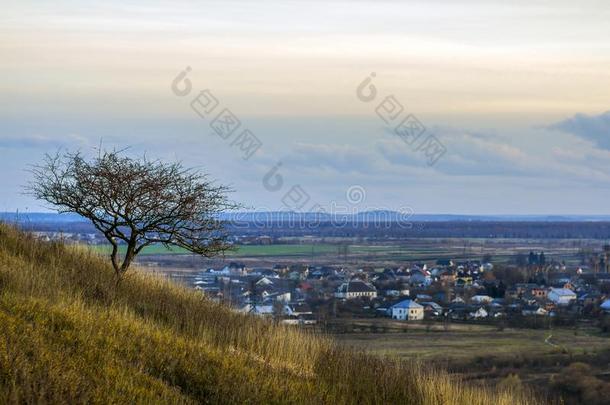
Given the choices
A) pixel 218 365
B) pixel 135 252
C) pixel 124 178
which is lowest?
pixel 218 365

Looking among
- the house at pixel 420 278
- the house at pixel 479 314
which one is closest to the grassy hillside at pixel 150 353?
the house at pixel 479 314

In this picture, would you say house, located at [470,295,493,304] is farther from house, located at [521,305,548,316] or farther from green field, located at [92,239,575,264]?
green field, located at [92,239,575,264]

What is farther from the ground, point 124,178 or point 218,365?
point 124,178

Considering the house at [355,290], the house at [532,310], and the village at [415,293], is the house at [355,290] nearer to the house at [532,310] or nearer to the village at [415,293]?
the village at [415,293]

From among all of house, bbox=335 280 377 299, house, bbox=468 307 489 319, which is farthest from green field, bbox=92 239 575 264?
house, bbox=468 307 489 319

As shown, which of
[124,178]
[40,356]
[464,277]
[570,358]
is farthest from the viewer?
[464,277]

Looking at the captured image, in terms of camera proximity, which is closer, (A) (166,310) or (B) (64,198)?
(A) (166,310)

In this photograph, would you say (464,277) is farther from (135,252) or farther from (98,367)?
(98,367)

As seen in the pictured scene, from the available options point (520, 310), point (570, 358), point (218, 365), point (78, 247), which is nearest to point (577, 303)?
point (520, 310)
